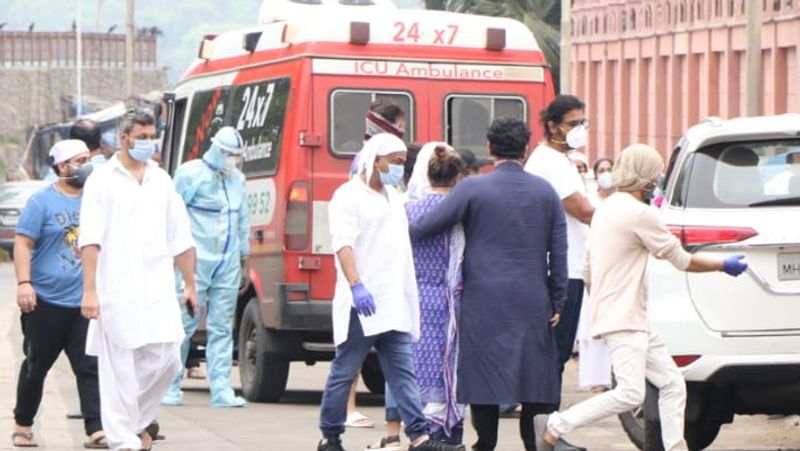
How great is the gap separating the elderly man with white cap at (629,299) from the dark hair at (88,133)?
4042 millimetres

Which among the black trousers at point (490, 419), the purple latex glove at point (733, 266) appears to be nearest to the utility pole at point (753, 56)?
the black trousers at point (490, 419)

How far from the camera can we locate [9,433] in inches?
519

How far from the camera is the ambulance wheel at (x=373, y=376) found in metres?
16.4

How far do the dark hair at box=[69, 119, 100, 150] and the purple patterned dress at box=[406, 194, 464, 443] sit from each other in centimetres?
264

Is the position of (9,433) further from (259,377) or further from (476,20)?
(476,20)

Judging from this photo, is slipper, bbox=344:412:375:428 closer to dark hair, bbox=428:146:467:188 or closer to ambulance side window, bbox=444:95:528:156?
ambulance side window, bbox=444:95:528:156

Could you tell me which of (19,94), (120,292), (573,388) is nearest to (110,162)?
(120,292)

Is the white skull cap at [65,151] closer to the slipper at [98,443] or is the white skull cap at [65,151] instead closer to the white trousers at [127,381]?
the slipper at [98,443]

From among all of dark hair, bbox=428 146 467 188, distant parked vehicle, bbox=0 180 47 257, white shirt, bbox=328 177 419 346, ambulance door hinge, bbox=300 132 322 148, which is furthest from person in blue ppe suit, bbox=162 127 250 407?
distant parked vehicle, bbox=0 180 47 257

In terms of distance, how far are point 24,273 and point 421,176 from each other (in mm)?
2077

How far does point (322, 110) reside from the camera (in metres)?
15.0

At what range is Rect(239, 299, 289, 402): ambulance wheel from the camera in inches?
611

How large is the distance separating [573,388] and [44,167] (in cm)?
5497

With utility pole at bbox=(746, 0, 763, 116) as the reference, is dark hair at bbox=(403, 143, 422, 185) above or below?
below
